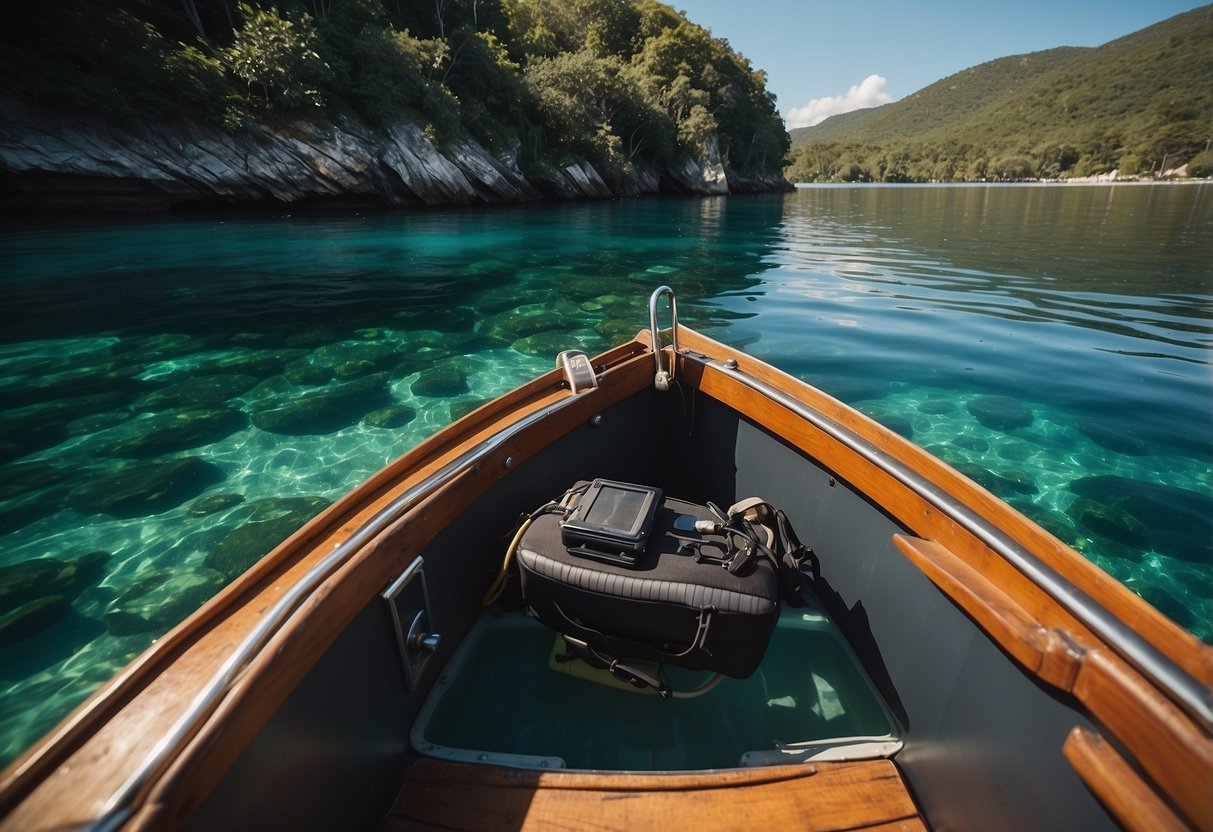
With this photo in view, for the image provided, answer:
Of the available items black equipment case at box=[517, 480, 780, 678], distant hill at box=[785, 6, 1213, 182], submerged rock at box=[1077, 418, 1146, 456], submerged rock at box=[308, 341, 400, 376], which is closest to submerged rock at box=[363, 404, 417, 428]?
submerged rock at box=[308, 341, 400, 376]

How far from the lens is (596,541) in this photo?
5.99 feet

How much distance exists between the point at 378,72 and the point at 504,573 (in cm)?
2661

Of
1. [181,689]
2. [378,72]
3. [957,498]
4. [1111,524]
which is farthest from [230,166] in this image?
[1111,524]

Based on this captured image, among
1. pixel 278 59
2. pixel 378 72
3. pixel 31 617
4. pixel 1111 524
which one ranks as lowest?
pixel 1111 524

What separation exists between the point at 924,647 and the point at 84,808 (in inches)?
82.7

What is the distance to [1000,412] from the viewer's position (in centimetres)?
510

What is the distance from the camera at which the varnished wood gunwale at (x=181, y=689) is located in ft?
2.69

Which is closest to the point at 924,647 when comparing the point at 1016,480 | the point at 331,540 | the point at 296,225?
the point at 331,540

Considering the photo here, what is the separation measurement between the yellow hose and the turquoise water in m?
1.93

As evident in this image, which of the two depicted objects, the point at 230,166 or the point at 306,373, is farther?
the point at 230,166

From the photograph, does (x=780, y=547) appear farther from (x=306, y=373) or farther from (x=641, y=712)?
(x=306, y=373)

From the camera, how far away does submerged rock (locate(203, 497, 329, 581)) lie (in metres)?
3.21

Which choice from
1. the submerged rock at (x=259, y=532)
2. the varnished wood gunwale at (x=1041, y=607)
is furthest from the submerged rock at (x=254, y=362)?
the varnished wood gunwale at (x=1041, y=607)

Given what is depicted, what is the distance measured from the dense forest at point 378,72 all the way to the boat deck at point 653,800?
865 inches
